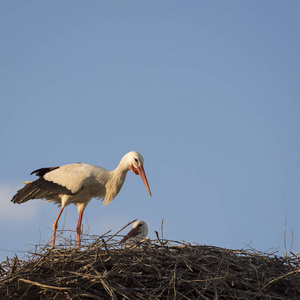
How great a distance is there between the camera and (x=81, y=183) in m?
7.11

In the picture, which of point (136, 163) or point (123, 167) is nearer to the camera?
point (136, 163)

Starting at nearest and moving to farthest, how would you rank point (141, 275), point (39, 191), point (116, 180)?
point (141, 275) < point (116, 180) < point (39, 191)

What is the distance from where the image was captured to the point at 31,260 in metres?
4.26

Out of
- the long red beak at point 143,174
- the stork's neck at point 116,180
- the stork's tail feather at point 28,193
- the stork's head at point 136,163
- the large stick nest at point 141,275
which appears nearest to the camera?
the large stick nest at point 141,275

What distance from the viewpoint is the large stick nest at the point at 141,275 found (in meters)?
3.85

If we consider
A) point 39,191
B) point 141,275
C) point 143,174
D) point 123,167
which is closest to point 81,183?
point 123,167

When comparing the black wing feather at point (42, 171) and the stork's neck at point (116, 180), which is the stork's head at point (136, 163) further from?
the black wing feather at point (42, 171)

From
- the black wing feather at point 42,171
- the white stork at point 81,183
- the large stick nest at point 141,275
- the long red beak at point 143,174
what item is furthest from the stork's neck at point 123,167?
the large stick nest at point 141,275

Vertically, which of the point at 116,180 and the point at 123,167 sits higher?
the point at 123,167

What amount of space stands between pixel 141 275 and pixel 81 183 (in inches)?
131

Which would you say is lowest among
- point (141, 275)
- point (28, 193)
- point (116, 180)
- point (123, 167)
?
point (141, 275)

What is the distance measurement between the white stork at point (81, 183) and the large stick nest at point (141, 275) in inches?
110

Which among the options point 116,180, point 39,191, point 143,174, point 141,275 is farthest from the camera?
point 39,191

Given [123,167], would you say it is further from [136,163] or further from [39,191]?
[39,191]
